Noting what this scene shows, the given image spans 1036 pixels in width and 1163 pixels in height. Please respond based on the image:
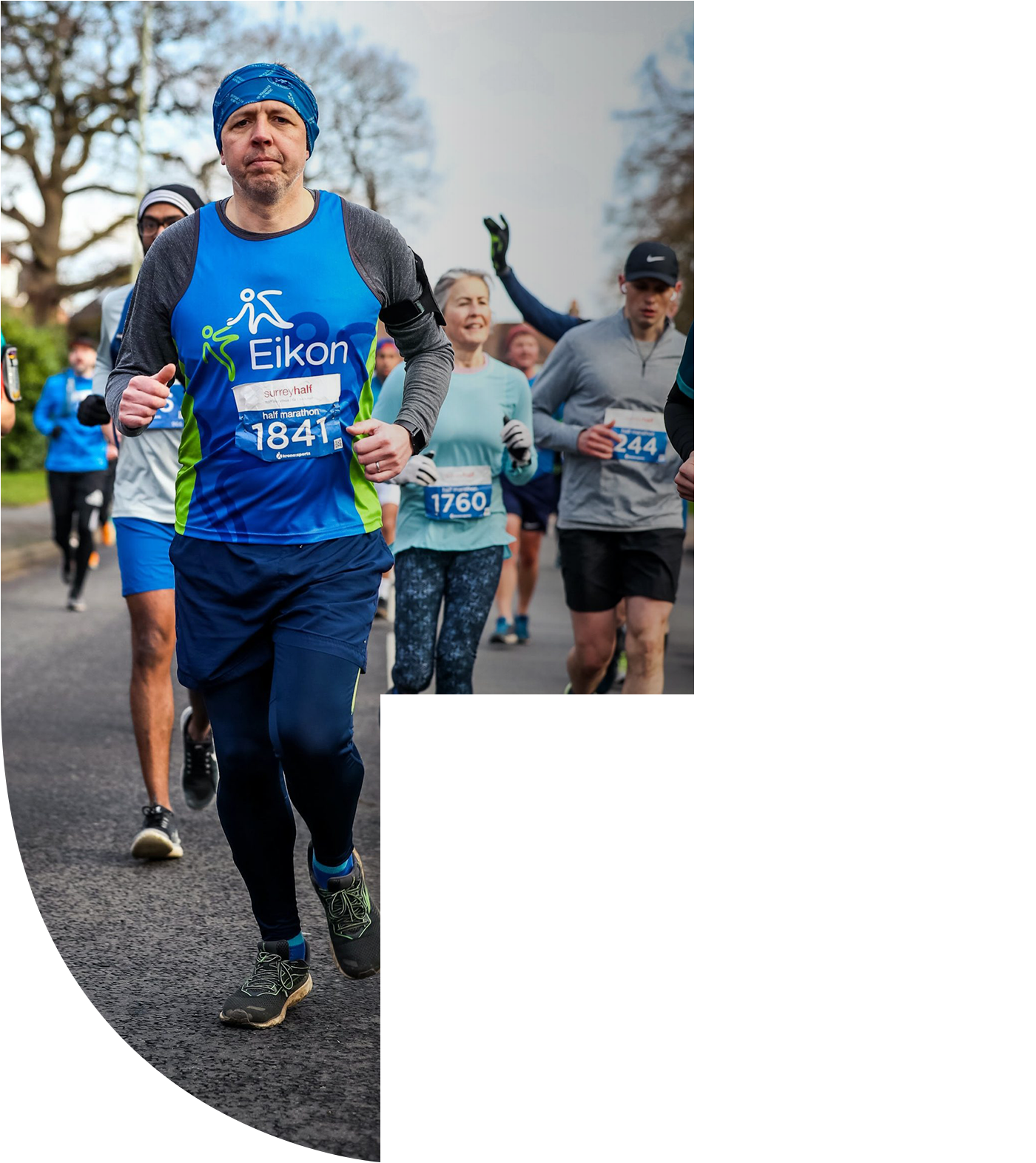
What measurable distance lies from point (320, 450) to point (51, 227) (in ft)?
103

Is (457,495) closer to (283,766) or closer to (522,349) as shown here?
(283,766)

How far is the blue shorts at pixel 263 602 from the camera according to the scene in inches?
137

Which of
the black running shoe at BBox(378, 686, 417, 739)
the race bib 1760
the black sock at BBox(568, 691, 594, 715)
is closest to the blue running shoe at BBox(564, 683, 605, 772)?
the black sock at BBox(568, 691, 594, 715)

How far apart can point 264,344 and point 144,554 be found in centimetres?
209

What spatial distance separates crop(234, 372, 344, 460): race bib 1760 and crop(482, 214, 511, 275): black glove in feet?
2.86

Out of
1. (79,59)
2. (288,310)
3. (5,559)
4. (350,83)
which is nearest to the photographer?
(288,310)

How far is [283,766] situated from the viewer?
3477mm

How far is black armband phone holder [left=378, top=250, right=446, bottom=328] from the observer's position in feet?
12.0

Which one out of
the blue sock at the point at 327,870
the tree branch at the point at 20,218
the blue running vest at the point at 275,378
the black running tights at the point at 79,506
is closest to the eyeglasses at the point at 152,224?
the blue running vest at the point at 275,378

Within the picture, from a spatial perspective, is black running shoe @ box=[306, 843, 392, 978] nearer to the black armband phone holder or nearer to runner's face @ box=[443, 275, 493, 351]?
the black armband phone holder
